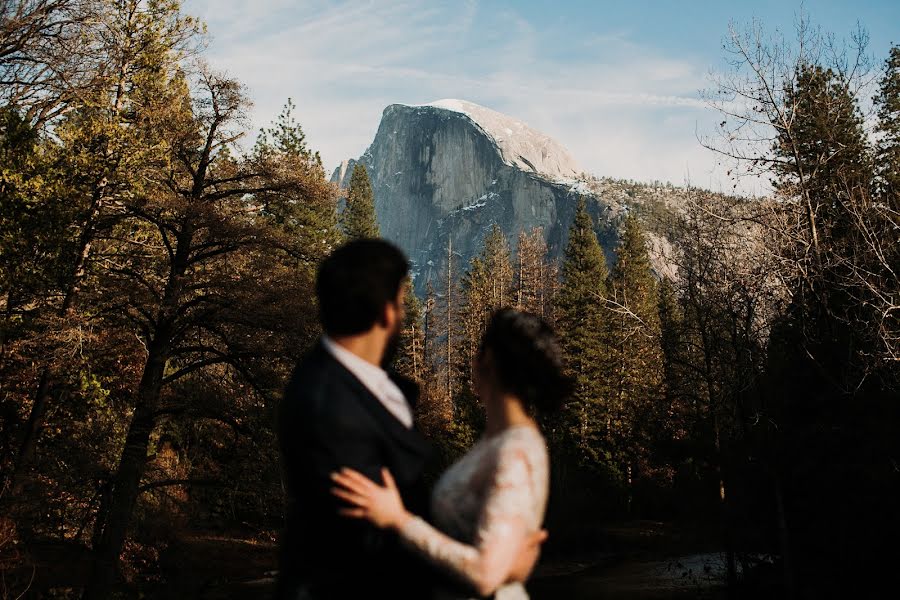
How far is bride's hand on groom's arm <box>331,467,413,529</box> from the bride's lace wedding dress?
0.16 feet

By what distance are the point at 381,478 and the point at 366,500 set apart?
85 mm

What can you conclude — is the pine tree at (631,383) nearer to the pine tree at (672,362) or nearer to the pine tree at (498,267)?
the pine tree at (672,362)

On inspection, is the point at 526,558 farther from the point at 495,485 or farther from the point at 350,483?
the point at 350,483

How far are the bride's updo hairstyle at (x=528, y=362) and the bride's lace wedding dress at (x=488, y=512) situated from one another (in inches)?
4.4

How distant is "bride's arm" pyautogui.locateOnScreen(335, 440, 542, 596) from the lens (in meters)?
1.91

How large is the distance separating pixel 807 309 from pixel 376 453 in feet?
42.0

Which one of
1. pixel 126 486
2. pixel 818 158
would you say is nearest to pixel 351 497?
pixel 126 486

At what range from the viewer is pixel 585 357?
3806 centimetres

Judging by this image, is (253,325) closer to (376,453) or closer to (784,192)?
(784,192)

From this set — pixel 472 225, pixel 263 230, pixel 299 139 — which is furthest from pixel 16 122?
pixel 472 225

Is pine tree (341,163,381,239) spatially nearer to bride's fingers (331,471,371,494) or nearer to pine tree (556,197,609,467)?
pine tree (556,197,609,467)

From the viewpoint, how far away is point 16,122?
41.9ft

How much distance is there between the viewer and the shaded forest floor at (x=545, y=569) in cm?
1725

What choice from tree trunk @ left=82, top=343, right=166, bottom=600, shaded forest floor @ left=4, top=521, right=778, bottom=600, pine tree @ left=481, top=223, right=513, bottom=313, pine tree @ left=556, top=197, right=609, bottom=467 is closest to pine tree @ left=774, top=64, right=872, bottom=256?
shaded forest floor @ left=4, top=521, right=778, bottom=600
